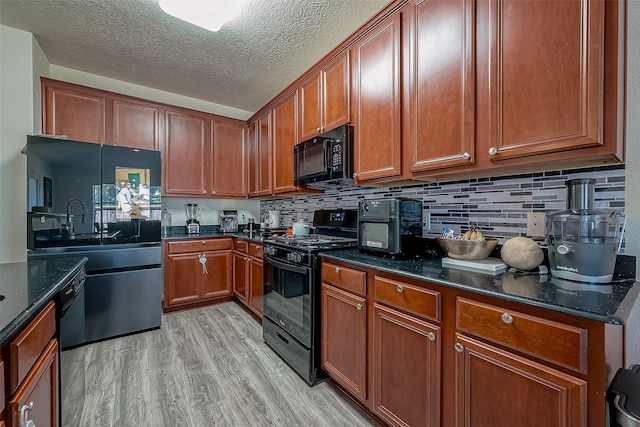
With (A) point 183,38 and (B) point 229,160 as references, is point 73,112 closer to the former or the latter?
(A) point 183,38

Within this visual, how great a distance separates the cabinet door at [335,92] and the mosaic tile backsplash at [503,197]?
68 centimetres

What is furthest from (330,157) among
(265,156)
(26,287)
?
(26,287)

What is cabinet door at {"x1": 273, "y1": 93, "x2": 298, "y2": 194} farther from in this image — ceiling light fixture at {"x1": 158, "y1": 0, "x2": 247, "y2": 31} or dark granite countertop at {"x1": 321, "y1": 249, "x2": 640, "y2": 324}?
dark granite countertop at {"x1": 321, "y1": 249, "x2": 640, "y2": 324}

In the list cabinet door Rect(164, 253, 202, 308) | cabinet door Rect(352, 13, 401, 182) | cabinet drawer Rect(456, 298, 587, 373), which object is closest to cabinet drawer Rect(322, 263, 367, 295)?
cabinet drawer Rect(456, 298, 587, 373)

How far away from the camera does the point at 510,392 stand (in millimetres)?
926

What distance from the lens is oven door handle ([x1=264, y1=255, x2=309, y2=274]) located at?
6.15ft

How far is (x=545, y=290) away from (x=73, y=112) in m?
3.77

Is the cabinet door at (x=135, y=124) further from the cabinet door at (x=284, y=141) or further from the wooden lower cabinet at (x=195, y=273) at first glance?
the cabinet door at (x=284, y=141)

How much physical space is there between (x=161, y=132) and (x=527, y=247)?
3.47 m

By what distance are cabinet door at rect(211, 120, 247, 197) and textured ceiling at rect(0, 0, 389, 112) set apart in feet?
2.02

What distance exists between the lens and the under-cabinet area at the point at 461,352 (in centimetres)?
79

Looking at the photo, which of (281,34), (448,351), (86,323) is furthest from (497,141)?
(86,323)

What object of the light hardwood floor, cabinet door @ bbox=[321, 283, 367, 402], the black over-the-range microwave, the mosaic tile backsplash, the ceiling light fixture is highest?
the ceiling light fixture

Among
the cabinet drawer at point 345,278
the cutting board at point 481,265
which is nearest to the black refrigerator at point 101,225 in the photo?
the cabinet drawer at point 345,278
